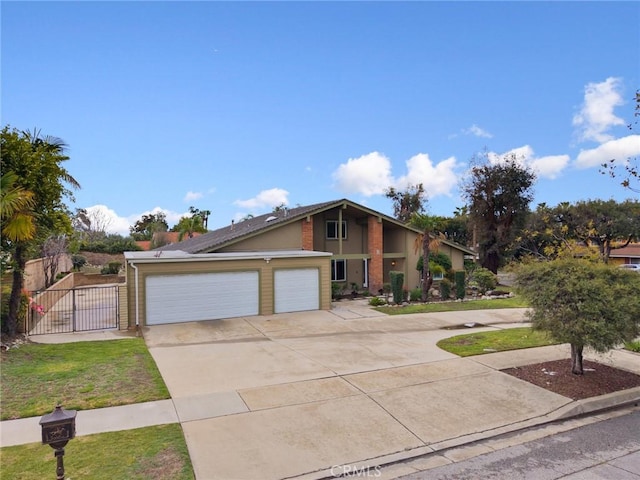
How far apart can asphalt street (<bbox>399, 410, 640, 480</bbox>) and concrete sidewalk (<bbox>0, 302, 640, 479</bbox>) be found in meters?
0.48

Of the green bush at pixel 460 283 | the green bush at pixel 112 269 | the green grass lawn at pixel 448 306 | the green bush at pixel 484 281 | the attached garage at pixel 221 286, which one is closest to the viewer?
the attached garage at pixel 221 286

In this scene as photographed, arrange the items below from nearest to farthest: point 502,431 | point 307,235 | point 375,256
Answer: point 502,431 → point 307,235 → point 375,256

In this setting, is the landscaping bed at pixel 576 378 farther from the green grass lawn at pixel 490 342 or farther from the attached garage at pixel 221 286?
the attached garage at pixel 221 286

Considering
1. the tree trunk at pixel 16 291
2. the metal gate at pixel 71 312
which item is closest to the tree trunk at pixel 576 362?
the metal gate at pixel 71 312

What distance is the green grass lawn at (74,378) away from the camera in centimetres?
689

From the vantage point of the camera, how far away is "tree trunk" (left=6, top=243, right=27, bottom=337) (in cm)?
1109

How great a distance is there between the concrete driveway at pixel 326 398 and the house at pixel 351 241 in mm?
9598

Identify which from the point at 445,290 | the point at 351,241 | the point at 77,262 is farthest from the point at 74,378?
the point at 77,262

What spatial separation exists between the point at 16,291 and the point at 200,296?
19.1 feet

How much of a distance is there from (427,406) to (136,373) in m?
6.09

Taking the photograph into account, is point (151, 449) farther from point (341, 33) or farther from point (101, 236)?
point (101, 236)

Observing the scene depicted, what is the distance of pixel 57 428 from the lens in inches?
158

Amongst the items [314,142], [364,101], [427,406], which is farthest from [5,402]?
[314,142]

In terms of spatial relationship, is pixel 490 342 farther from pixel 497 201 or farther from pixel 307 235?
pixel 497 201
